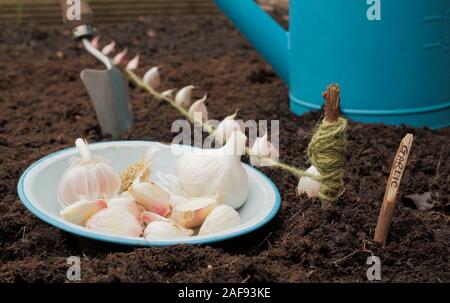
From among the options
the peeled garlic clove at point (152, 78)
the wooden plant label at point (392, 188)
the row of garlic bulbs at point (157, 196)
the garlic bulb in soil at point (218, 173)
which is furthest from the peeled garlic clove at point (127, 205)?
the peeled garlic clove at point (152, 78)

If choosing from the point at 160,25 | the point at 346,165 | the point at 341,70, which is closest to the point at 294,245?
the point at 346,165

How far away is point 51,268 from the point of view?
43.4 inches

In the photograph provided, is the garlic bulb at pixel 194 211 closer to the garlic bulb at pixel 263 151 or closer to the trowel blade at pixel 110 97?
the garlic bulb at pixel 263 151

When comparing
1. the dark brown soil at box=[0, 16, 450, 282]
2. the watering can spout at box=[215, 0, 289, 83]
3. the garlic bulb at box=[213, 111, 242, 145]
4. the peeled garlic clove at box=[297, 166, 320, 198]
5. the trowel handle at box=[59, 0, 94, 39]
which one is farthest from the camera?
the watering can spout at box=[215, 0, 289, 83]

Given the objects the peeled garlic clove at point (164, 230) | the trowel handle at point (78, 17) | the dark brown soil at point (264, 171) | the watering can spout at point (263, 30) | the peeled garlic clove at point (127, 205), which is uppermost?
the trowel handle at point (78, 17)

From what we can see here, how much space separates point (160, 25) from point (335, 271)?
2.50 m

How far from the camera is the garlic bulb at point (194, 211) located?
47.6 inches

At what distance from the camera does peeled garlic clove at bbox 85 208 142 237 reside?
1.17 meters

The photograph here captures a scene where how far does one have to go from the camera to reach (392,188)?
3.67ft

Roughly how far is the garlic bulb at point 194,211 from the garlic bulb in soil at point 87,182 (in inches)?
5.8

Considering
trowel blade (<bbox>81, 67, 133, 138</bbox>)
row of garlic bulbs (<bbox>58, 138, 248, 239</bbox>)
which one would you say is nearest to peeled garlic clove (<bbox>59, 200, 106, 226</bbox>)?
row of garlic bulbs (<bbox>58, 138, 248, 239</bbox>)

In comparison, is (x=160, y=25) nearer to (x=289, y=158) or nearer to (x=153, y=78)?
(x=153, y=78)

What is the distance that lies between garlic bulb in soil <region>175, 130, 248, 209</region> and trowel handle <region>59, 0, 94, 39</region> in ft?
2.26

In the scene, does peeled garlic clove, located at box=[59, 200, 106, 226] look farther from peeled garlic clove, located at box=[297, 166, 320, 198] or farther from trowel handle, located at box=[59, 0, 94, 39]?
trowel handle, located at box=[59, 0, 94, 39]
